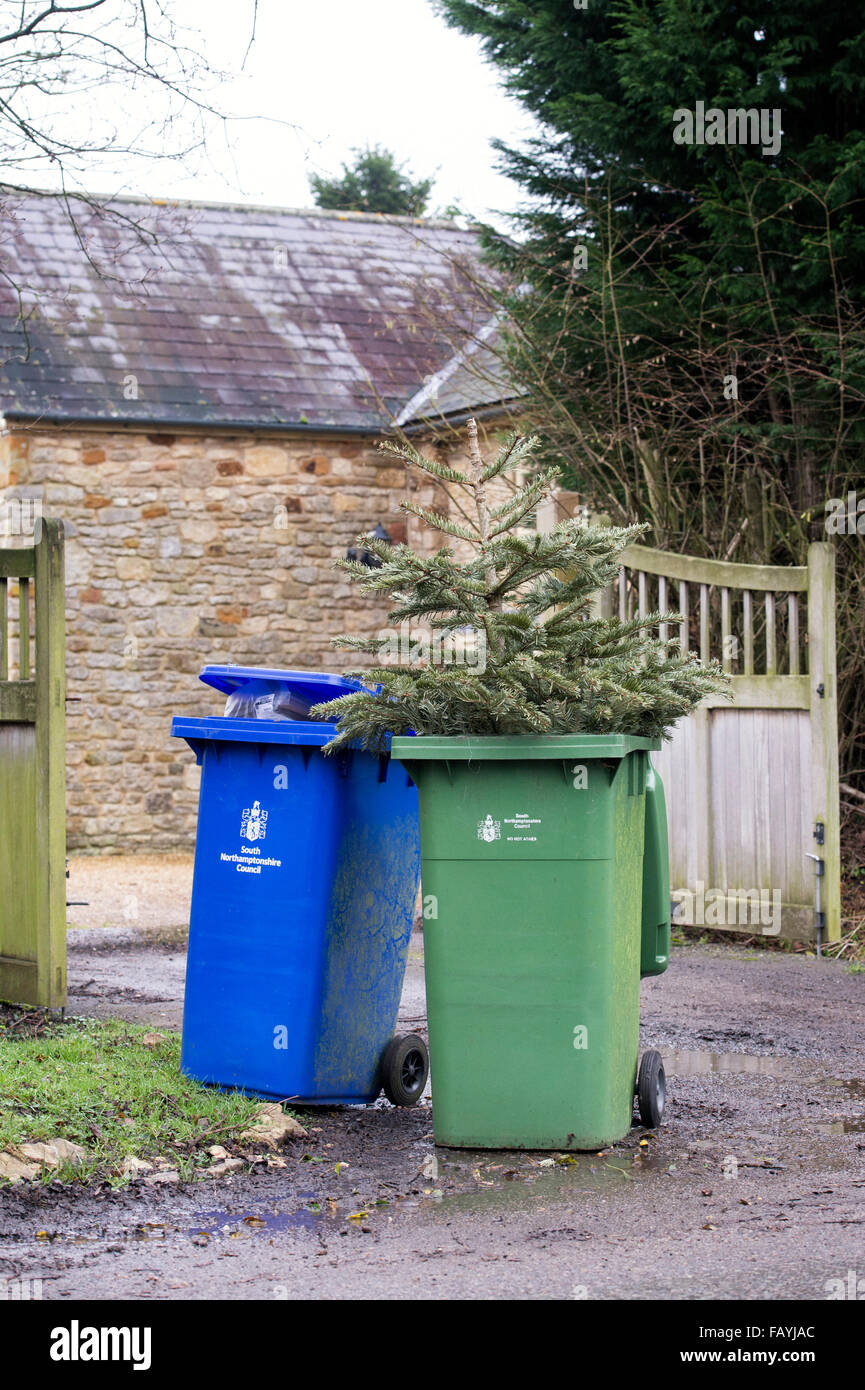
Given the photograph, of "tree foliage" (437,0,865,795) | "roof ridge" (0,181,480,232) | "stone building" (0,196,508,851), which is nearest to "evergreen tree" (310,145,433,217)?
"roof ridge" (0,181,480,232)

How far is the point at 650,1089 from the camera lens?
457 cm

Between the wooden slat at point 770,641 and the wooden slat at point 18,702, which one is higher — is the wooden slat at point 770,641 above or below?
above

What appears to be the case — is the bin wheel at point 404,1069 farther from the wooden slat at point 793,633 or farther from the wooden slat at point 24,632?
the wooden slat at point 793,633

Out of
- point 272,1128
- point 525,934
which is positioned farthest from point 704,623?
point 272,1128

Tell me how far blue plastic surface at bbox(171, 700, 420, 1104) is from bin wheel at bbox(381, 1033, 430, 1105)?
6 cm

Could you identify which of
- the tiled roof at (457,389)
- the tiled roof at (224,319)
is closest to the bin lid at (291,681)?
the tiled roof at (457,389)

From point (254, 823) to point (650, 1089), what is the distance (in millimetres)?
1501

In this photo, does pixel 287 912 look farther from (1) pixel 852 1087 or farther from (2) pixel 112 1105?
(1) pixel 852 1087

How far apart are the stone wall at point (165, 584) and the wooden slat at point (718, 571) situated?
18.5 feet

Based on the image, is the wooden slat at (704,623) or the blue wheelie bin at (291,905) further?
the wooden slat at (704,623)

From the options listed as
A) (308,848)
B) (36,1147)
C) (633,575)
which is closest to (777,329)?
(633,575)

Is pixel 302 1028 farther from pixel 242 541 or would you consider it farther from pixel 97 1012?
pixel 242 541

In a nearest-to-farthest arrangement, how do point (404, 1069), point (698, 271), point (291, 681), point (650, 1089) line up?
point (650, 1089) < point (291, 681) < point (404, 1069) < point (698, 271)

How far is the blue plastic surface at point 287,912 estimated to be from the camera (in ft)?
15.2
